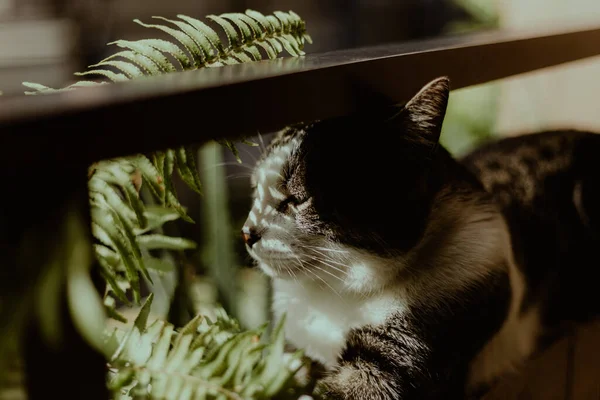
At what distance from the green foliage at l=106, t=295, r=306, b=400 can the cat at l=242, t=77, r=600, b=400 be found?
0.27 meters

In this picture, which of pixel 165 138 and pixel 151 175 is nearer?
pixel 165 138

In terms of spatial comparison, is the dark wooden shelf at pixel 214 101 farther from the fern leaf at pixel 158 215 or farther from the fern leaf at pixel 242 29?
the fern leaf at pixel 158 215

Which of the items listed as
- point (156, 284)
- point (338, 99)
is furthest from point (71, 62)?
point (338, 99)

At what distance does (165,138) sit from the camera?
394mm

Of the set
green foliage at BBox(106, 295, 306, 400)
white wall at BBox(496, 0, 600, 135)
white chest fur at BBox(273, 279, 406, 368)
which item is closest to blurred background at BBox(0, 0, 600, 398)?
white wall at BBox(496, 0, 600, 135)

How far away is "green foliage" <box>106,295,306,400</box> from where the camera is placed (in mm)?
569

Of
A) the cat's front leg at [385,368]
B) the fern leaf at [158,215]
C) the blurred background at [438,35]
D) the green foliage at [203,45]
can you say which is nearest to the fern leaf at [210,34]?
the green foliage at [203,45]

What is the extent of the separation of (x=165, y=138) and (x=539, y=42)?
719 mm

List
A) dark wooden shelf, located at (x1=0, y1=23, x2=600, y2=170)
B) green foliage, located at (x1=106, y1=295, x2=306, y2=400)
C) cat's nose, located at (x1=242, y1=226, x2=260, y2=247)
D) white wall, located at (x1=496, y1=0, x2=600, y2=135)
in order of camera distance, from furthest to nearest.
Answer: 1. white wall, located at (x1=496, y1=0, x2=600, y2=135)
2. cat's nose, located at (x1=242, y1=226, x2=260, y2=247)
3. green foliage, located at (x1=106, y1=295, x2=306, y2=400)
4. dark wooden shelf, located at (x1=0, y1=23, x2=600, y2=170)

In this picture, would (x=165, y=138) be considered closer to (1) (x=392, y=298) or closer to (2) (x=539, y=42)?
(1) (x=392, y=298)

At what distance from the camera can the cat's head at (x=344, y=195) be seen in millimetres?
820

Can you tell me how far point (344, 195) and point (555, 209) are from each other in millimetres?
691

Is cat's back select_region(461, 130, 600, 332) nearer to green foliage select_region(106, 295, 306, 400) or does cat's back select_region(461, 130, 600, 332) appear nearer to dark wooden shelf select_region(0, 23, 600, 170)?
dark wooden shelf select_region(0, 23, 600, 170)

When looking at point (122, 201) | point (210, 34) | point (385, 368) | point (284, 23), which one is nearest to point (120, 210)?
point (122, 201)
